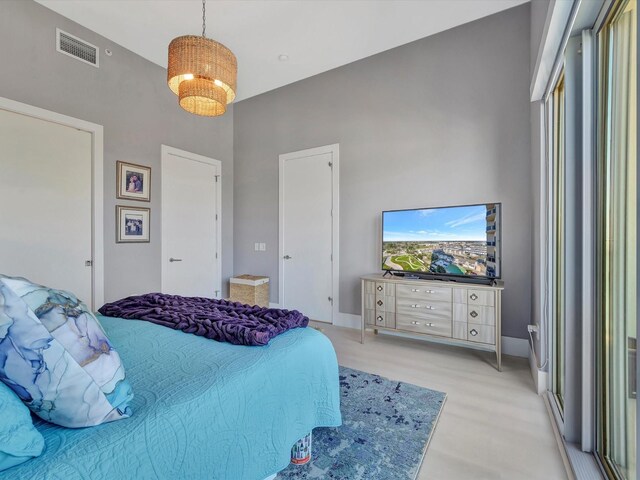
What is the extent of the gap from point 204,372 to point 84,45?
364 centimetres

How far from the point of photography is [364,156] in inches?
149

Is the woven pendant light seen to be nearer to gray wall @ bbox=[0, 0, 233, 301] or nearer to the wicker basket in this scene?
gray wall @ bbox=[0, 0, 233, 301]

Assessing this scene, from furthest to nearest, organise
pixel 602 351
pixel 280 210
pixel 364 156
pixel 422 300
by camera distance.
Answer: pixel 280 210, pixel 364 156, pixel 422 300, pixel 602 351

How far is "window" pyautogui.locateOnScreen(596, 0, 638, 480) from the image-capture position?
3.72 feet

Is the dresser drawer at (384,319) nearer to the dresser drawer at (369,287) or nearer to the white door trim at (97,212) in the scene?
the dresser drawer at (369,287)

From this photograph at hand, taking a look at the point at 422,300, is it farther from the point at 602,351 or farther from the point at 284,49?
the point at 284,49

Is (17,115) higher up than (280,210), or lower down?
higher up

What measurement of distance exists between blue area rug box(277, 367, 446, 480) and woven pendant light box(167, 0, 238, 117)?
2302mm

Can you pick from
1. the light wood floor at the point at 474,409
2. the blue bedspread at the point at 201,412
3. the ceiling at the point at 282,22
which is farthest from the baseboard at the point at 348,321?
the ceiling at the point at 282,22

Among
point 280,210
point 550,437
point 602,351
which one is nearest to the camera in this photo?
point 602,351

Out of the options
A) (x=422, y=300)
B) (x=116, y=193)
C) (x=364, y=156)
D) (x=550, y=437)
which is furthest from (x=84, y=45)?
(x=550, y=437)

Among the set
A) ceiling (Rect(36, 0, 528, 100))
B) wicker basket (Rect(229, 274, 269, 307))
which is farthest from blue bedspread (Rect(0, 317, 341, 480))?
ceiling (Rect(36, 0, 528, 100))

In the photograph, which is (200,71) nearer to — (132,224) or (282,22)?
(282,22)

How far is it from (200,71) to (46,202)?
201cm
